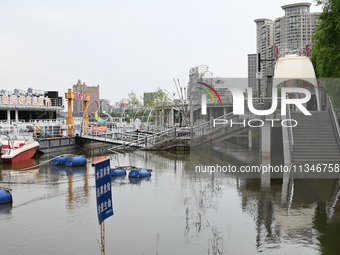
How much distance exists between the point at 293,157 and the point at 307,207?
17.2 feet

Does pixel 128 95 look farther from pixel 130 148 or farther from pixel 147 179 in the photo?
pixel 147 179

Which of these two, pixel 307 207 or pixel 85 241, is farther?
pixel 307 207

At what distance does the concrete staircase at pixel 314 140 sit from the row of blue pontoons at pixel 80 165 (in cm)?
752

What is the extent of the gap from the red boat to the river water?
6.92m

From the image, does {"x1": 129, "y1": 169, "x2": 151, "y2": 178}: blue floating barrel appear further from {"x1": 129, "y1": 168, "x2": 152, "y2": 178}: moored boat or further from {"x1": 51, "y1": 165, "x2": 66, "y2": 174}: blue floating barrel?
{"x1": 51, "y1": 165, "x2": 66, "y2": 174}: blue floating barrel

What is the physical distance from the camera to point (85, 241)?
531 inches

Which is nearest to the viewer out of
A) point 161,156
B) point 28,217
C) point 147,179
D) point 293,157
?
point 28,217

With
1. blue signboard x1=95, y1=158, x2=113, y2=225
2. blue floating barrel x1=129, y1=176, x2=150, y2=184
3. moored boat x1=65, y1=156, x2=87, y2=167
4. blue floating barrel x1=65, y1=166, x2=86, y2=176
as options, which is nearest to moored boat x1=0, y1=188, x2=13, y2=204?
blue floating barrel x1=129, y1=176, x2=150, y2=184

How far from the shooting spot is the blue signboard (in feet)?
31.1

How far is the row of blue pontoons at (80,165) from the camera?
59.3ft

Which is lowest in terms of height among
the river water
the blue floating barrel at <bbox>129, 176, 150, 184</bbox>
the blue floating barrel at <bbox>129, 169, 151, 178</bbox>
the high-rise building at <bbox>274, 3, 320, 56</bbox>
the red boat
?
the river water

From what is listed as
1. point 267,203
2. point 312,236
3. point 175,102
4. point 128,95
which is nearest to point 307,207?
point 267,203

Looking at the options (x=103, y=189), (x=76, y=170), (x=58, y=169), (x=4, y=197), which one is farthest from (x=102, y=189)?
(x=58, y=169)

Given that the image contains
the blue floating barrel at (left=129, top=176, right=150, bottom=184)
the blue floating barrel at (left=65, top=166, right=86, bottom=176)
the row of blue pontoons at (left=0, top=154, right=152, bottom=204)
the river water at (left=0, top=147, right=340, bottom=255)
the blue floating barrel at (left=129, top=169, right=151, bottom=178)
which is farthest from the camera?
the blue floating barrel at (left=65, top=166, right=86, bottom=176)
